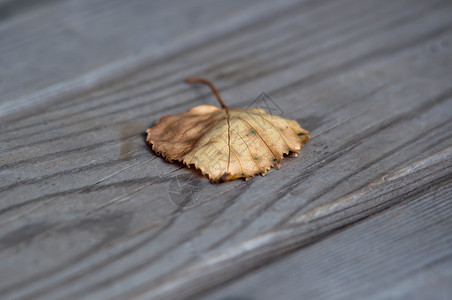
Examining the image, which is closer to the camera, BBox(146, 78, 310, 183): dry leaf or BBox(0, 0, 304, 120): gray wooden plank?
BBox(146, 78, 310, 183): dry leaf

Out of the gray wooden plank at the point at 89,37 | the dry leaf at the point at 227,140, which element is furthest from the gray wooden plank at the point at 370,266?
the gray wooden plank at the point at 89,37

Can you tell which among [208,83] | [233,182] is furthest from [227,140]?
[208,83]

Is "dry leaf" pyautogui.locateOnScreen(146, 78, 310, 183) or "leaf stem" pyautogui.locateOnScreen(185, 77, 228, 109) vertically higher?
"leaf stem" pyautogui.locateOnScreen(185, 77, 228, 109)

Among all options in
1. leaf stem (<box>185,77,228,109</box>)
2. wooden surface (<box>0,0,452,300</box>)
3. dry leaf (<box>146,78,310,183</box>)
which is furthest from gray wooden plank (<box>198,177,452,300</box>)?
leaf stem (<box>185,77,228,109</box>)

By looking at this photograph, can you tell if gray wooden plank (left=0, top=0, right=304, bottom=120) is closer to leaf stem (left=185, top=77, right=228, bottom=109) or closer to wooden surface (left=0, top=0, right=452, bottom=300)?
wooden surface (left=0, top=0, right=452, bottom=300)

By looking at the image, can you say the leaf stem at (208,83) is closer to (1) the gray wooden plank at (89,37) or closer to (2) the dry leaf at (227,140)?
(2) the dry leaf at (227,140)

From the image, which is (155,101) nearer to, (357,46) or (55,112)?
(55,112)

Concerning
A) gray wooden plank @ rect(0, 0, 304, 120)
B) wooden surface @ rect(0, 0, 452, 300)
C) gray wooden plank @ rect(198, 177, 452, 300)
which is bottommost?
gray wooden plank @ rect(198, 177, 452, 300)
